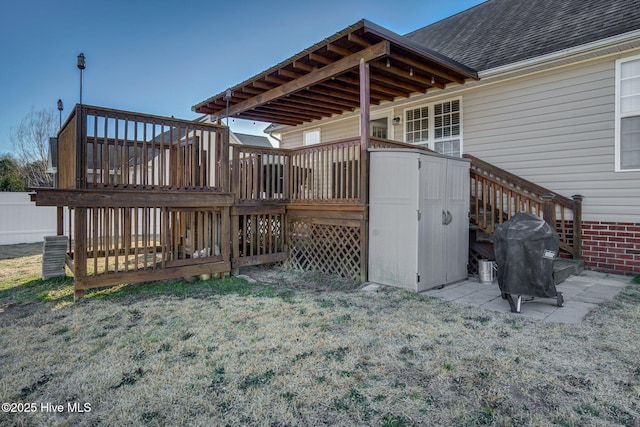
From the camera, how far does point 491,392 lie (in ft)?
7.20

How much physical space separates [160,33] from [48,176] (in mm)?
13634

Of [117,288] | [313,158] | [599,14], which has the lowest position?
[117,288]

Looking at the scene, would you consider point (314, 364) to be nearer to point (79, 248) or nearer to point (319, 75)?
point (79, 248)

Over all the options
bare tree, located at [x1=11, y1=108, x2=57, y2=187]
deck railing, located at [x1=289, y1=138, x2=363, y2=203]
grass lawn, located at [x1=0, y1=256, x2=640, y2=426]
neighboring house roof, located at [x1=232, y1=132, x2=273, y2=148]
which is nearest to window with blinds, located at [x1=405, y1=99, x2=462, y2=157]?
deck railing, located at [x1=289, y1=138, x2=363, y2=203]

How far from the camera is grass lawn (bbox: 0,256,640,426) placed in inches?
78.4

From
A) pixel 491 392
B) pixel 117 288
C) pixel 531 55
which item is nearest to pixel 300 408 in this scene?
pixel 491 392

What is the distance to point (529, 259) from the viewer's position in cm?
381

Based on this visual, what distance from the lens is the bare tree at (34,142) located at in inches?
786

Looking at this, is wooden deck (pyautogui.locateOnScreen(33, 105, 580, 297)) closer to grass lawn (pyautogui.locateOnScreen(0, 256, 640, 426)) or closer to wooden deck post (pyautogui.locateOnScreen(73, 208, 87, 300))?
wooden deck post (pyautogui.locateOnScreen(73, 208, 87, 300))

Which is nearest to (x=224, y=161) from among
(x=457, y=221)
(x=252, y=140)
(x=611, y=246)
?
(x=457, y=221)

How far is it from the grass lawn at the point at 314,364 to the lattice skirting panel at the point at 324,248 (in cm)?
130

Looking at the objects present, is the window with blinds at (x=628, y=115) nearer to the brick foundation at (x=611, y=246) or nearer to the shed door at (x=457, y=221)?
the brick foundation at (x=611, y=246)

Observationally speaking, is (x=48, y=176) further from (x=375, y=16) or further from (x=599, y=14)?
(x=599, y=14)

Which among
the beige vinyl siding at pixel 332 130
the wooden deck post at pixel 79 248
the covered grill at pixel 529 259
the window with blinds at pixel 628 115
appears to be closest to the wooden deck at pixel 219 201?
the wooden deck post at pixel 79 248
